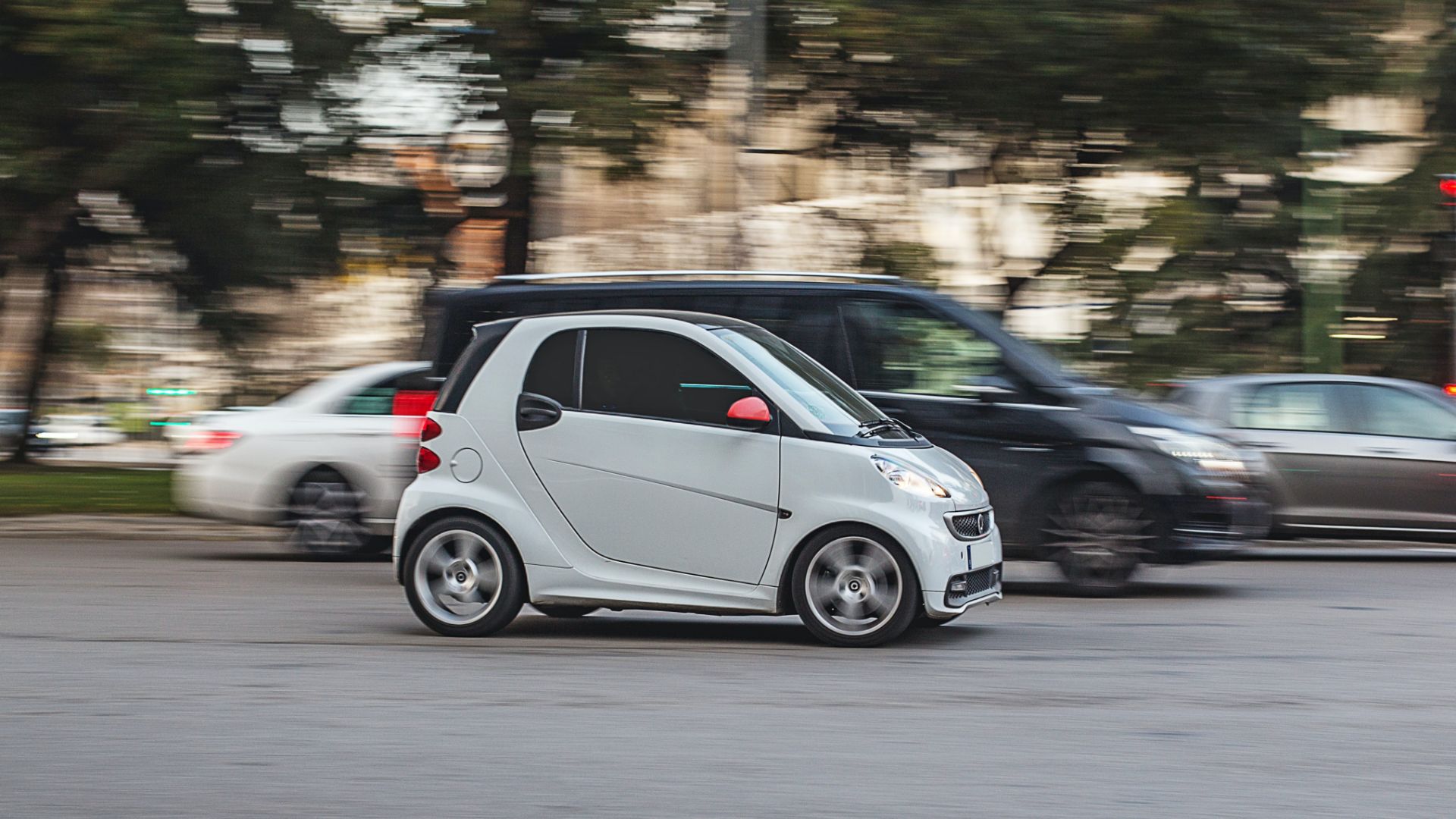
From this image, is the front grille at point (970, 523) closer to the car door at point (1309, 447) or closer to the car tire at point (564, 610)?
the car tire at point (564, 610)

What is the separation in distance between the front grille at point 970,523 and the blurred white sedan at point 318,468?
5.06 m

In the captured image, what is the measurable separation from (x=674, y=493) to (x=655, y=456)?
0.64 feet

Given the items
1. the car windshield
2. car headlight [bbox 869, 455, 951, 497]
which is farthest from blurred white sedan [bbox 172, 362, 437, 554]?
car headlight [bbox 869, 455, 951, 497]

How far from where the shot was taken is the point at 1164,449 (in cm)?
996

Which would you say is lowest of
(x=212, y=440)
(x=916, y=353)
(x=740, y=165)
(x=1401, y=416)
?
(x=212, y=440)

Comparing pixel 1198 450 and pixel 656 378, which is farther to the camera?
pixel 1198 450

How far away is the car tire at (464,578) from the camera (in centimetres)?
801

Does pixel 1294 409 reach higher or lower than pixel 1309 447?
higher

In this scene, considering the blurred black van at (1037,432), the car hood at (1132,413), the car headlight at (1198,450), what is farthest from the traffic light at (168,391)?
the car headlight at (1198,450)

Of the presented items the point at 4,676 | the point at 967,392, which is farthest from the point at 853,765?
the point at 967,392

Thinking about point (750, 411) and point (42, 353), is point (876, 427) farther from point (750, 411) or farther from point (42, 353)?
point (42, 353)

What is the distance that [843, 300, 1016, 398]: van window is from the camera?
10.1 m

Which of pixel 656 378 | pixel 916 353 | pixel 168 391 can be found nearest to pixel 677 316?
pixel 656 378

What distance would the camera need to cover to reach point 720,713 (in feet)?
20.8
